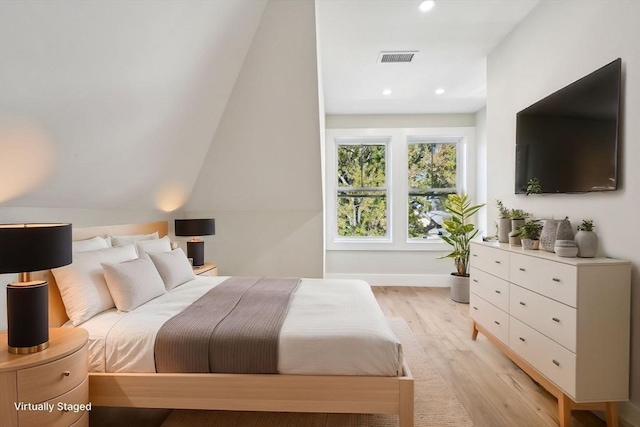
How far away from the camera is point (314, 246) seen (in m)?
4.40

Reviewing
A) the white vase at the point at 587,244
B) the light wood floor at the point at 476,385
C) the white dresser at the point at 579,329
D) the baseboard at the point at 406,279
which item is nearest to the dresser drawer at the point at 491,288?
the white dresser at the point at 579,329

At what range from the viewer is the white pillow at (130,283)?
2.18 metres

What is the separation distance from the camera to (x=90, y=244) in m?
2.51

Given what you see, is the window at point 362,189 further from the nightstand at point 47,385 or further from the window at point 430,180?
the nightstand at point 47,385

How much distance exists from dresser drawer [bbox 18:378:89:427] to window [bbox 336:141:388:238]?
415 cm

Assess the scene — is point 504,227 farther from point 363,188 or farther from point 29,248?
point 29,248

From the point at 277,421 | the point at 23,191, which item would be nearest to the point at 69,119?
the point at 23,191

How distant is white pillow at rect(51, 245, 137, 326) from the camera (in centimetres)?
207

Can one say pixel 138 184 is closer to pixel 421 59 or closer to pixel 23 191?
pixel 23 191

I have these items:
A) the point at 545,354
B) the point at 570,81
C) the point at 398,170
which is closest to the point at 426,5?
the point at 570,81

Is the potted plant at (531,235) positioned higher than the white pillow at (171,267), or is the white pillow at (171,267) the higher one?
the potted plant at (531,235)

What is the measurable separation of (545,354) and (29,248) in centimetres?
280

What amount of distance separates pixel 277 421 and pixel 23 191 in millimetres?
1989

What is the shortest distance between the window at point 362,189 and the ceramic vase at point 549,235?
310 centimetres
